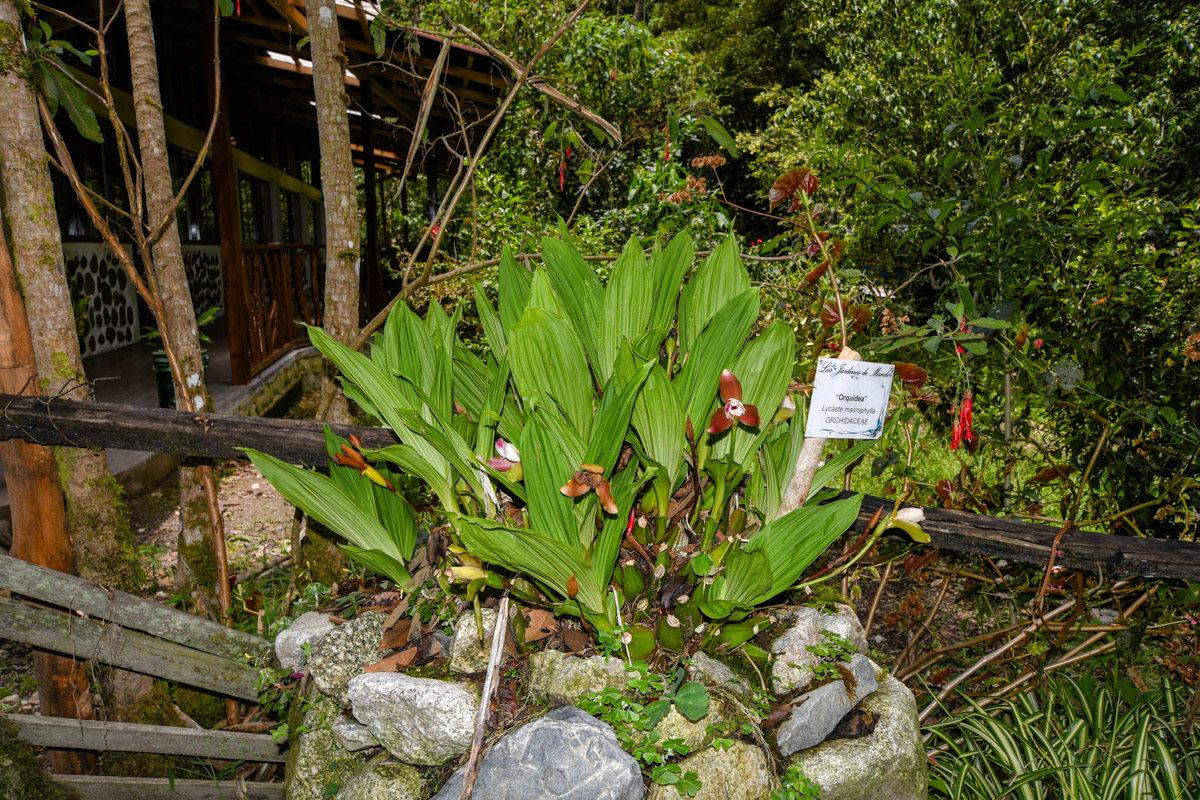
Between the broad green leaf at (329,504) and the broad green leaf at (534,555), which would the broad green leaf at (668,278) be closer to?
the broad green leaf at (534,555)

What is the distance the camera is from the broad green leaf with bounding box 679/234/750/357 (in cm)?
151

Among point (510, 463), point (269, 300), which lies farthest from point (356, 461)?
point (269, 300)

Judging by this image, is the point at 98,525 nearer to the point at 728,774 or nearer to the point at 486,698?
the point at 486,698

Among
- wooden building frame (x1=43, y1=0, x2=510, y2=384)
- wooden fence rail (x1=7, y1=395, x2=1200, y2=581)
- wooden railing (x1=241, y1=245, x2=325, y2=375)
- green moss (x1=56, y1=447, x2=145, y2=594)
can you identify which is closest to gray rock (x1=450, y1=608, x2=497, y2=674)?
wooden fence rail (x1=7, y1=395, x2=1200, y2=581)

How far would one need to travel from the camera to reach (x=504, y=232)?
17.1 feet

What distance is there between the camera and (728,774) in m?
1.32

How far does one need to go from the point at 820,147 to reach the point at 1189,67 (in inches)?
131

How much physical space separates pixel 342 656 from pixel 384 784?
293mm

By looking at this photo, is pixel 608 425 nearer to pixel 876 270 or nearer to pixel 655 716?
pixel 655 716

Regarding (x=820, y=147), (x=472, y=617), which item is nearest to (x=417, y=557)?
(x=472, y=617)

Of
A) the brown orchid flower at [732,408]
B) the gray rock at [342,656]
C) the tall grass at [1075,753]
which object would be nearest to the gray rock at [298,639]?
the gray rock at [342,656]

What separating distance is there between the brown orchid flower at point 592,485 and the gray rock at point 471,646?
46 cm

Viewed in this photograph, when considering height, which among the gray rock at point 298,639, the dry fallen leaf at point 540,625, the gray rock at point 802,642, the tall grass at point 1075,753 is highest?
the dry fallen leaf at point 540,625

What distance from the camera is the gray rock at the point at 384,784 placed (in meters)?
1.39
